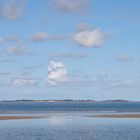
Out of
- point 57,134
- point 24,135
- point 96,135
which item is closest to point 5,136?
point 24,135

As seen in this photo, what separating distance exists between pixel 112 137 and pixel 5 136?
41.2 ft

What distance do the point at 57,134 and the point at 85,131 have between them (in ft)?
16.3

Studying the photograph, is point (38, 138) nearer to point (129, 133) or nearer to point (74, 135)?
point (74, 135)

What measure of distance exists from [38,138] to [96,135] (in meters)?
7.39

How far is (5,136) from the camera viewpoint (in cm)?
5388

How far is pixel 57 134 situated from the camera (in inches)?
2213

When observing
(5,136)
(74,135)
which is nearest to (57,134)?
(74,135)

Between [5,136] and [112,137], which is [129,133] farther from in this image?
[5,136]

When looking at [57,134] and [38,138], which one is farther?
[57,134]

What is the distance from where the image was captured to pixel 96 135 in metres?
54.9

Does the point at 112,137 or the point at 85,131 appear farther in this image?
the point at 85,131

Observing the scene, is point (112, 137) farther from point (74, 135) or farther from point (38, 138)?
point (38, 138)

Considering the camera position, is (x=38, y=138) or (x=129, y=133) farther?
(x=129, y=133)

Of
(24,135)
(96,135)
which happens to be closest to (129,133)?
(96,135)
